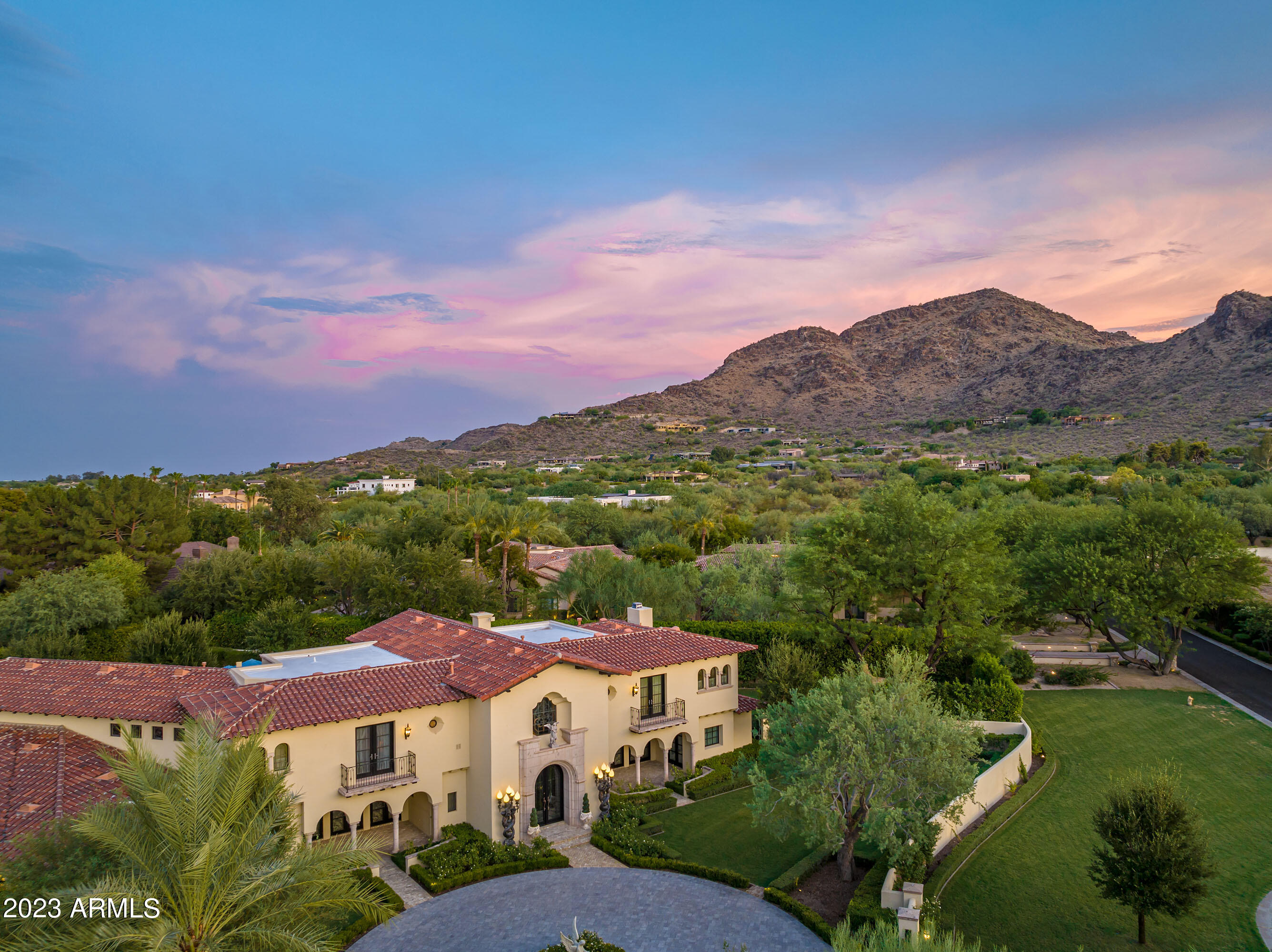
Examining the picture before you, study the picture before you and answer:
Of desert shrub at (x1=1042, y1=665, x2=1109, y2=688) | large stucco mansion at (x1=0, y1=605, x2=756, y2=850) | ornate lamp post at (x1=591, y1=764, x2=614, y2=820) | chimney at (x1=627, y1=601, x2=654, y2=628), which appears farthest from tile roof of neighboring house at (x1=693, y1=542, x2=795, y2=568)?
ornate lamp post at (x1=591, y1=764, x2=614, y2=820)

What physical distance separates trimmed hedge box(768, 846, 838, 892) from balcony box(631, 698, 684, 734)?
6.58m

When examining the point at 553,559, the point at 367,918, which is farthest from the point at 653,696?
the point at 553,559

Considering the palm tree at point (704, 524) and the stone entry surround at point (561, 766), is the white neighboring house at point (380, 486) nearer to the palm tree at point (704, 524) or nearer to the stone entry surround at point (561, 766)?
the palm tree at point (704, 524)

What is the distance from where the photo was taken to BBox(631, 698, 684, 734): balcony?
2548 cm

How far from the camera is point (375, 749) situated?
20734 mm

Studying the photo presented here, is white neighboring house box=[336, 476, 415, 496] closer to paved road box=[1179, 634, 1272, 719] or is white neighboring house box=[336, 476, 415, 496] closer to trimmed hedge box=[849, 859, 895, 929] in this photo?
paved road box=[1179, 634, 1272, 719]

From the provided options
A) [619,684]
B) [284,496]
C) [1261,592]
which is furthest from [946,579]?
[284,496]

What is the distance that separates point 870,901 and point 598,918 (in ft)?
21.1

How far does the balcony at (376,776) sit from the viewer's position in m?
19.9

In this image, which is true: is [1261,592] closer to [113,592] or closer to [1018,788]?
[1018,788]

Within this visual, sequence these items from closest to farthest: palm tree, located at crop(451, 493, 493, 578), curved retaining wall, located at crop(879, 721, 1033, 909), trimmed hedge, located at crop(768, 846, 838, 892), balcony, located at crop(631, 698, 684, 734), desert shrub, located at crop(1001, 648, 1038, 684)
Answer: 1. curved retaining wall, located at crop(879, 721, 1033, 909)
2. trimmed hedge, located at crop(768, 846, 838, 892)
3. balcony, located at crop(631, 698, 684, 734)
4. desert shrub, located at crop(1001, 648, 1038, 684)
5. palm tree, located at crop(451, 493, 493, 578)

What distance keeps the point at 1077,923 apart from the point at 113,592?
43.3 m

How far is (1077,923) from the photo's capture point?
17.3 meters

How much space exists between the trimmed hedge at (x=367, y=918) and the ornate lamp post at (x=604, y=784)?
22.4 feet
